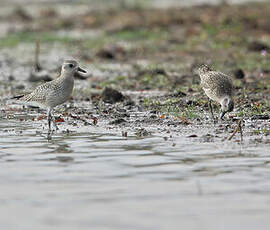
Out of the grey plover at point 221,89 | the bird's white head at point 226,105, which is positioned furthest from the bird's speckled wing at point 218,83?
the bird's white head at point 226,105

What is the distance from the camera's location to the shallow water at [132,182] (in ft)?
23.8

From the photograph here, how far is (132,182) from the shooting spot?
28.9ft

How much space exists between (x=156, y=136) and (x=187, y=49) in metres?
15.1

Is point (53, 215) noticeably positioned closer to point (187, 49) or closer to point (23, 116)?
point (23, 116)

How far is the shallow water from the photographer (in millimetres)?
7246

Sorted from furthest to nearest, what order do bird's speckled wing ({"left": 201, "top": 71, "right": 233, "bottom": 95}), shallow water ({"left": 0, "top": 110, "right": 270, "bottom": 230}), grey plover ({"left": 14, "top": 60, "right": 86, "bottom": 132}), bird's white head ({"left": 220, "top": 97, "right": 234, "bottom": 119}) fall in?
bird's speckled wing ({"left": 201, "top": 71, "right": 233, "bottom": 95})
grey plover ({"left": 14, "top": 60, "right": 86, "bottom": 132})
bird's white head ({"left": 220, "top": 97, "right": 234, "bottom": 119})
shallow water ({"left": 0, "top": 110, "right": 270, "bottom": 230})

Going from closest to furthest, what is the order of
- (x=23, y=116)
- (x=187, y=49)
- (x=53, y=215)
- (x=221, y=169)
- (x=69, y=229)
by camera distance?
(x=69, y=229), (x=53, y=215), (x=221, y=169), (x=23, y=116), (x=187, y=49)

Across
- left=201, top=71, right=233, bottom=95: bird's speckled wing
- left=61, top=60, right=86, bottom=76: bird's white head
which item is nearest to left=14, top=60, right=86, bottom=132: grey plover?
left=61, top=60, right=86, bottom=76: bird's white head

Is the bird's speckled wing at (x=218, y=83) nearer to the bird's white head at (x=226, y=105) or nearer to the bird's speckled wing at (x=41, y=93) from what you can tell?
the bird's white head at (x=226, y=105)

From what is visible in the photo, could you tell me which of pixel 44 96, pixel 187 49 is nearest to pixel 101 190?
pixel 44 96

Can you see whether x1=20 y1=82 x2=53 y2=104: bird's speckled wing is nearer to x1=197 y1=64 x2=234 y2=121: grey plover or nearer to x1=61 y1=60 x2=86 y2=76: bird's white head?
x1=61 y1=60 x2=86 y2=76: bird's white head

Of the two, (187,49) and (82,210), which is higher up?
(187,49)

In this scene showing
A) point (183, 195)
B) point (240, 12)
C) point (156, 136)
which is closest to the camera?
point (183, 195)

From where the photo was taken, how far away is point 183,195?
8141 millimetres
